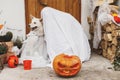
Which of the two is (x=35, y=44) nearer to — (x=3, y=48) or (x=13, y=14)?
(x=3, y=48)

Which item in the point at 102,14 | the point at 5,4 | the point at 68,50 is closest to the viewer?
the point at 68,50

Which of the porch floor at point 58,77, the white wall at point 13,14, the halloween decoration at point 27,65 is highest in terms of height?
the white wall at point 13,14

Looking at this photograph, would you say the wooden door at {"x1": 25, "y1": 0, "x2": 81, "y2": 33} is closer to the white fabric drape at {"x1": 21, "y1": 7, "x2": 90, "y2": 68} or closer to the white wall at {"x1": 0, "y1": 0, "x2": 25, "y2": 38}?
the white wall at {"x1": 0, "y1": 0, "x2": 25, "y2": 38}

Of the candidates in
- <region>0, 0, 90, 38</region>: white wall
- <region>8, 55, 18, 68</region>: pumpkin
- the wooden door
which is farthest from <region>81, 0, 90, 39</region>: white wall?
<region>8, 55, 18, 68</region>: pumpkin

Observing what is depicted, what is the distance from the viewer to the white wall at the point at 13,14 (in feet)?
16.9

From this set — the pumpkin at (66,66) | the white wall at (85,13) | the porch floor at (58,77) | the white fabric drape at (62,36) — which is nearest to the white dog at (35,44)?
the white fabric drape at (62,36)

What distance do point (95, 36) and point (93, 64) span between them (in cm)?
72

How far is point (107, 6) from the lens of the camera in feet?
15.5

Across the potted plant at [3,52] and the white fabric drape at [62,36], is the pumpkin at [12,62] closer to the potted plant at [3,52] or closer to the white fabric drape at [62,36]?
the potted plant at [3,52]

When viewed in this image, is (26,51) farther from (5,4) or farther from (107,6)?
(107,6)

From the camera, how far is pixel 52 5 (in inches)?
210

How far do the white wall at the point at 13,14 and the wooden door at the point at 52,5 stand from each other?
0.10 m

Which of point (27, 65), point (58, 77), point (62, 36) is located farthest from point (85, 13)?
point (58, 77)

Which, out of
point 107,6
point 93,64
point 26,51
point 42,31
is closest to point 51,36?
point 42,31
